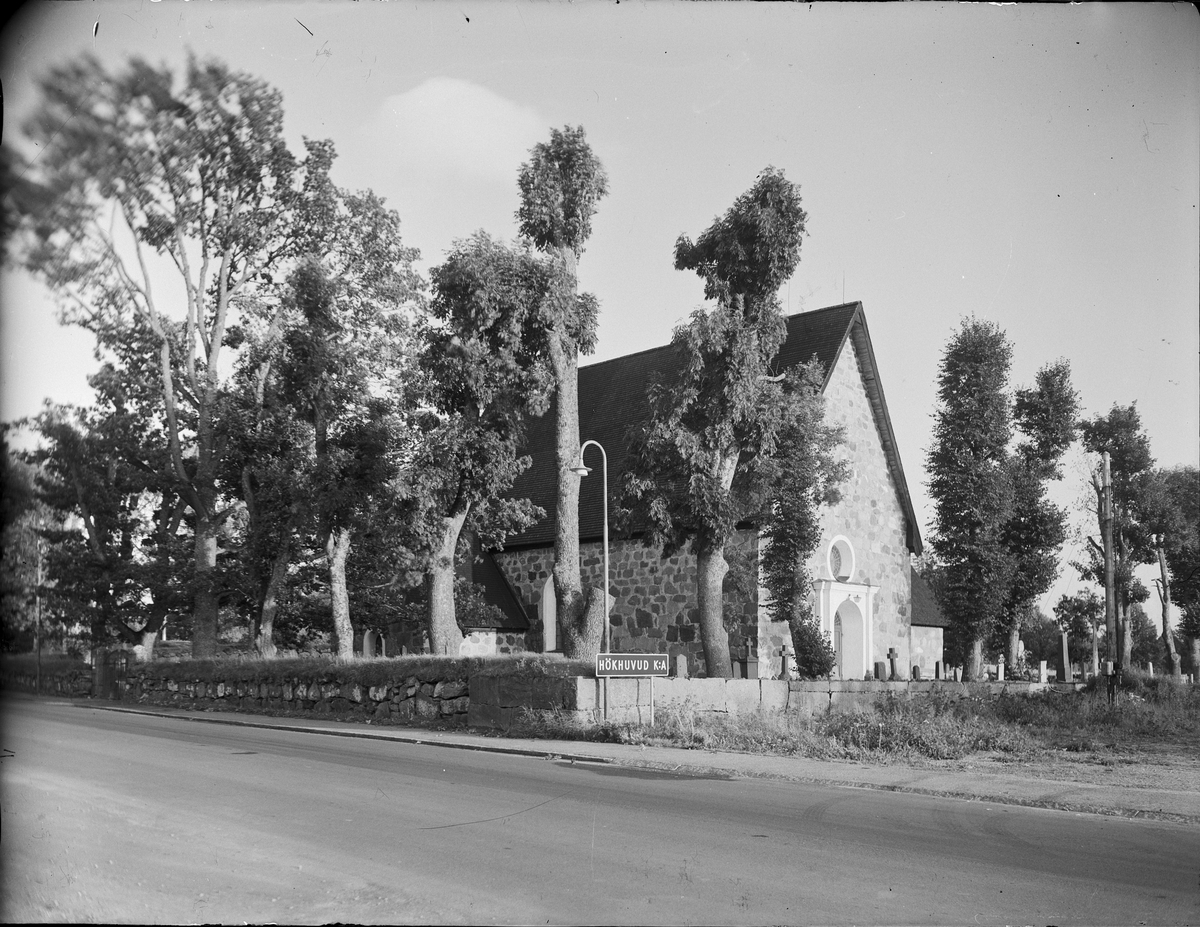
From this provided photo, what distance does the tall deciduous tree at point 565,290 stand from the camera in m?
22.8

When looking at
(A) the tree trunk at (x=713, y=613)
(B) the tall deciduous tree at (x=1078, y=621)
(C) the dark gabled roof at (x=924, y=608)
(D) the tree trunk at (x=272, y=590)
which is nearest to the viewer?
(A) the tree trunk at (x=713, y=613)

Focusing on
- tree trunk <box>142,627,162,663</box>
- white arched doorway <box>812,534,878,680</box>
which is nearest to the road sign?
white arched doorway <box>812,534,878,680</box>

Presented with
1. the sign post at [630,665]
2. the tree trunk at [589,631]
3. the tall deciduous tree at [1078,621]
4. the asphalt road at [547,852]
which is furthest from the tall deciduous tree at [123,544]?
the tall deciduous tree at [1078,621]

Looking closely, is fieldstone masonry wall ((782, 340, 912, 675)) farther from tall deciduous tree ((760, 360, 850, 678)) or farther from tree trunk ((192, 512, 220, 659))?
tree trunk ((192, 512, 220, 659))

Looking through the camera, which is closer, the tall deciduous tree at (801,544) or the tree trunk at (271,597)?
the tall deciduous tree at (801,544)

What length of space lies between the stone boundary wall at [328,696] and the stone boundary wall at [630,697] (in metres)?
0.94

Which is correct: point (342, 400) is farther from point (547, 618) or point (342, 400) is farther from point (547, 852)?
point (547, 852)

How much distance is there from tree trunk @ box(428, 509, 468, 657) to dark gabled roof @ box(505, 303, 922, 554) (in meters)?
5.64

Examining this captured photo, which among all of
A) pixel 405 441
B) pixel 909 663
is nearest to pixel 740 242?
pixel 405 441

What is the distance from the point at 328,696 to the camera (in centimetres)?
2419

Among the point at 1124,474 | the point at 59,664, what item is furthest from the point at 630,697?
the point at 1124,474

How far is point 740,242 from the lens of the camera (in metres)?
23.4

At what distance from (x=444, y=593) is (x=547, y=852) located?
16.3 m

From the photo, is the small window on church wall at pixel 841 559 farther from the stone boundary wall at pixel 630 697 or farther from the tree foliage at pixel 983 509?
the stone boundary wall at pixel 630 697
